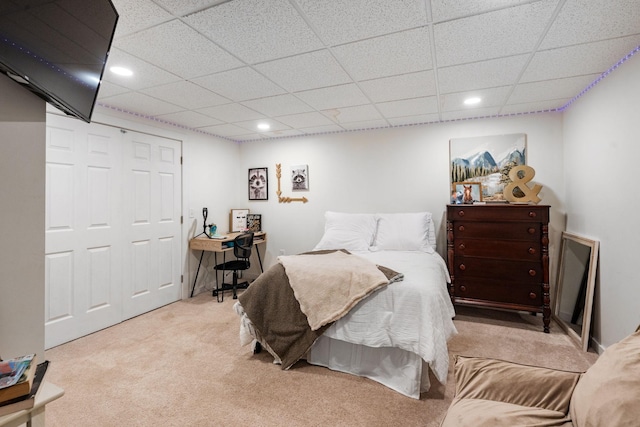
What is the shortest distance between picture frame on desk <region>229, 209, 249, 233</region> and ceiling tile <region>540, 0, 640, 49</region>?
4.05 meters

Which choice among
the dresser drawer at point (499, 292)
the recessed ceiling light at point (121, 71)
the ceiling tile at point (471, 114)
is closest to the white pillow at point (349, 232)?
the dresser drawer at point (499, 292)

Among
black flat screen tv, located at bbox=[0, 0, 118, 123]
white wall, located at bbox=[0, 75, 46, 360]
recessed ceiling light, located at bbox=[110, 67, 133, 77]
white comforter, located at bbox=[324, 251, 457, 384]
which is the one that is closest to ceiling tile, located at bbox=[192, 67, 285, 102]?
recessed ceiling light, located at bbox=[110, 67, 133, 77]

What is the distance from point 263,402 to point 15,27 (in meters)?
2.12

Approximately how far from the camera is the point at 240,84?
2564mm

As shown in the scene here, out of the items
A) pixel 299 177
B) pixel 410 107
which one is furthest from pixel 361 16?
pixel 299 177

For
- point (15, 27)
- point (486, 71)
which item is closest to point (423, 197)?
point (486, 71)

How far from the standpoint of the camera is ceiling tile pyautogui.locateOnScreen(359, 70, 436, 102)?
244cm

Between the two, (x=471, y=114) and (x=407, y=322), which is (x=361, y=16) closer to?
(x=407, y=322)

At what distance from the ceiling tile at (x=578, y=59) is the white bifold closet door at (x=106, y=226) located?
3.83 meters

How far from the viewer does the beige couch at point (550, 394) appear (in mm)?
897

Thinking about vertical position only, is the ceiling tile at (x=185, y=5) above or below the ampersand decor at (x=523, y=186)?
above

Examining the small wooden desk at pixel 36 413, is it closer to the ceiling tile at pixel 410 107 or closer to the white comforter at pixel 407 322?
the white comforter at pixel 407 322

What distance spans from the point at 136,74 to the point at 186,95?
502 mm

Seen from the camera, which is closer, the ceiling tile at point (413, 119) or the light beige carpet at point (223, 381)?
the light beige carpet at point (223, 381)
